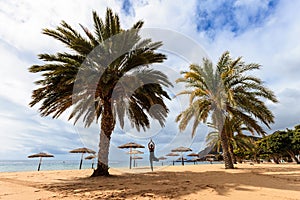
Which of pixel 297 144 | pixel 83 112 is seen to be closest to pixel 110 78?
pixel 83 112

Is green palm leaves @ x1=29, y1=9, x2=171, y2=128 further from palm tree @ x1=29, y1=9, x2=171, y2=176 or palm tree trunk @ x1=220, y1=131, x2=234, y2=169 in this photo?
palm tree trunk @ x1=220, y1=131, x2=234, y2=169

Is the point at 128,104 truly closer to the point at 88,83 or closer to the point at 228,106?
the point at 88,83

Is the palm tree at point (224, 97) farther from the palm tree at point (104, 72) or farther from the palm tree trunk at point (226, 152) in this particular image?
the palm tree at point (104, 72)

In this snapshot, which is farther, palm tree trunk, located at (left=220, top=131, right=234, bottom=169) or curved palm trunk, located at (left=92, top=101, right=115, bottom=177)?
palm tree trunk, located at (left=220, top=131, right=234, bottom=169)

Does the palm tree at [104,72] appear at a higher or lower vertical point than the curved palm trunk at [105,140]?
higher

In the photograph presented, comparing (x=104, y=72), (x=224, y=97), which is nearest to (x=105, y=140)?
(x=104, y=72)

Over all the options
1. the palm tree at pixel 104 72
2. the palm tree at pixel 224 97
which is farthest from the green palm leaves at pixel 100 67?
the palm tree at pixel 224 97

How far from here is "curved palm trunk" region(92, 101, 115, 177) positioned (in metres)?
9.73

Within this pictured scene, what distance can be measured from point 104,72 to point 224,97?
25.8 feet

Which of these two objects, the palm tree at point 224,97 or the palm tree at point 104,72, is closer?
the palm tree at point 104,72

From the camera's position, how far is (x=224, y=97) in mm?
12188

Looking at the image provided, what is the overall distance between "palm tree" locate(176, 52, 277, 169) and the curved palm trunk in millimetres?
5424

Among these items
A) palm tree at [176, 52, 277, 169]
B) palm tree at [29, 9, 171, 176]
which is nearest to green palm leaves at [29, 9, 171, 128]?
palm tree at [29, 9, 171, 176]

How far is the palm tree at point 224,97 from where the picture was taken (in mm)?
11697
